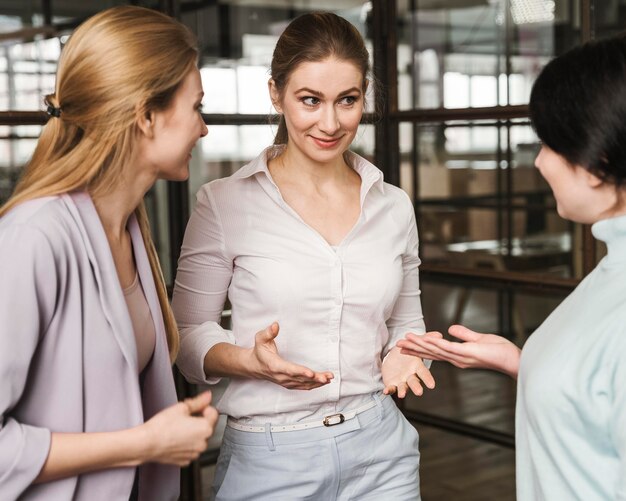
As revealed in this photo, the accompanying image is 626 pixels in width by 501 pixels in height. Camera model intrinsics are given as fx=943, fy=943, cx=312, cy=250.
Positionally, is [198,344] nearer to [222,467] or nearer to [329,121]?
[222,467]

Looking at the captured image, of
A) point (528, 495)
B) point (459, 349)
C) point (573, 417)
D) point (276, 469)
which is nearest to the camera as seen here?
point (573, 417)

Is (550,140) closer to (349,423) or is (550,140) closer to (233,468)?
(349,423)

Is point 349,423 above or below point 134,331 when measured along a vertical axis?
below

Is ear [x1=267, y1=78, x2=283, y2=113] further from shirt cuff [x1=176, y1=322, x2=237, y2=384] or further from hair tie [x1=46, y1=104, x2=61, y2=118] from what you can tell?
hair tie [x1=46, y1=104, x2=61, y2=118]

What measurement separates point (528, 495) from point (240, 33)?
9.33 ft

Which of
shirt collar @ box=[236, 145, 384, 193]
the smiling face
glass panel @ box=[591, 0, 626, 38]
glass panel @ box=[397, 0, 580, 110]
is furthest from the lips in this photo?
glass panel @ box=[397, 0, 580, 110]

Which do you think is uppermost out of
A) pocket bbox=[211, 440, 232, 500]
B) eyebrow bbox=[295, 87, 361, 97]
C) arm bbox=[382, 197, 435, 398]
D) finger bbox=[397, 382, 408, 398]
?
eyebrow bbox=[295, 87, 361, 97]

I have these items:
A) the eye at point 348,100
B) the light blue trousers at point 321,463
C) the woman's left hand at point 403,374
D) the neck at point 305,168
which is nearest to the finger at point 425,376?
the woman's left hand at point 403,374

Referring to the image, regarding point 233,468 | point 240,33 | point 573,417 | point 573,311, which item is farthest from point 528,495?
point 240,33

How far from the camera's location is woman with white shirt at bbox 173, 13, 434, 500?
187 centimetres

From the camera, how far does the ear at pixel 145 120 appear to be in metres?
1.48

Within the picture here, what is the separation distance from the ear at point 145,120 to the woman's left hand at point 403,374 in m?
0.72

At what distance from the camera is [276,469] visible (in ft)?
6.08

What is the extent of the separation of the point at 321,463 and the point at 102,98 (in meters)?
0.84
